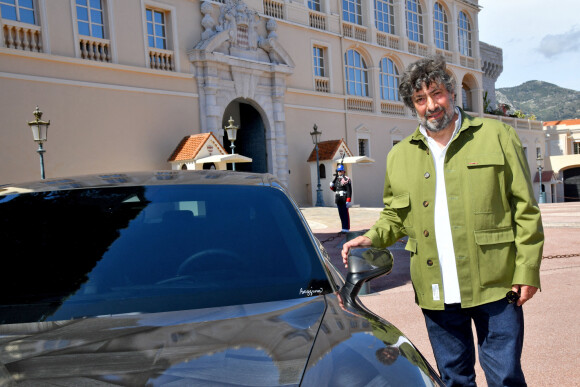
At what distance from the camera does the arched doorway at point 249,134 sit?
81.4ft

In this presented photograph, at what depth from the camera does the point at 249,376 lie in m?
1.47

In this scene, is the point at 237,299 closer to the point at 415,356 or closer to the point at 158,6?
the point at 415,356

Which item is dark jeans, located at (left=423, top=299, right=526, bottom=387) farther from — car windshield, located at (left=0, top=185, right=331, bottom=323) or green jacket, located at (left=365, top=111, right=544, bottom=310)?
car windshield, located at (left=0, top=185, right=331, bottom=323)

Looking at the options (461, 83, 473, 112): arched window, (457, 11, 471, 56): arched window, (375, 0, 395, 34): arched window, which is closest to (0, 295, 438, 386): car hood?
(375, 0, 395, 34): arched window

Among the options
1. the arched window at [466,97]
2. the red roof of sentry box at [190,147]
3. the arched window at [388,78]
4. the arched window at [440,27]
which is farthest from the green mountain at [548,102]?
the red roof of sentry box at [190,147]

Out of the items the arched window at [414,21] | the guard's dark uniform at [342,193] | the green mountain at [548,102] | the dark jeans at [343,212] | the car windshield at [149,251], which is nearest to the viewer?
the car windshield at [149,251]

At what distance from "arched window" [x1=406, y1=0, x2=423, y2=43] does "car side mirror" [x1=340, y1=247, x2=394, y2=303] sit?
1306 inches

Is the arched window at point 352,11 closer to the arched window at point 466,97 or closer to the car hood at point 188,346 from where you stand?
the arched window at point 466,97

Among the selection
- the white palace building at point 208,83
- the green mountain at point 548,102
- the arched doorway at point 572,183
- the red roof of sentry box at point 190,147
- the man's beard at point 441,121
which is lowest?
the arched doorway at point 572,183

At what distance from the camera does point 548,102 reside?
184625 millimetres

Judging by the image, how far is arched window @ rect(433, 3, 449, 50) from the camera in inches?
1406

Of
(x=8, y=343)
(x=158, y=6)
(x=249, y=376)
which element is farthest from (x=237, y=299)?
(x=158, y=6)

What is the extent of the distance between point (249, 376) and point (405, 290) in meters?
6.24

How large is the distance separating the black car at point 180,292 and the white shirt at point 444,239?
1.17 feet
